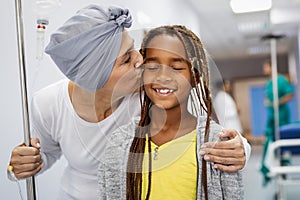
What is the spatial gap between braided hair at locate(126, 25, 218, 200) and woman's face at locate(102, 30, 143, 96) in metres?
0.02

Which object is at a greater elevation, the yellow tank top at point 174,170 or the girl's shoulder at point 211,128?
the girl's shoulder at point 211,128

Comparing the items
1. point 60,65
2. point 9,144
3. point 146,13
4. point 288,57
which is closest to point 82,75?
point 60,65

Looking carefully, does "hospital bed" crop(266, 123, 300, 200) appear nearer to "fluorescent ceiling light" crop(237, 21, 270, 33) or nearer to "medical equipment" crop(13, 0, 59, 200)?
"fluorescent ceiling light" crop(237, 21, 270, 33)

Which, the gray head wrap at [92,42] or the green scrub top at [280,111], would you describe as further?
the green scrub top at [280,111]

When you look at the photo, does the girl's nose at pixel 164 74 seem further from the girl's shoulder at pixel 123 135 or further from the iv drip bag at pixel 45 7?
the iv drip bag at pixel 45 7

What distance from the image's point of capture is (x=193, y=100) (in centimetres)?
81

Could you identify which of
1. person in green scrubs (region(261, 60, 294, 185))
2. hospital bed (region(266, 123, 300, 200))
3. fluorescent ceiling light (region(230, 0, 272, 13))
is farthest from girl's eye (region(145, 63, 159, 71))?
hospital bed (region(266, 123, 300, 200))

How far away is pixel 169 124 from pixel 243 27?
1.57 ft

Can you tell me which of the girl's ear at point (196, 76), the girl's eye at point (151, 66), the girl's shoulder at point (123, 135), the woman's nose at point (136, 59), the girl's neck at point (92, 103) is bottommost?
the girl's shoulder at point (123, 135)

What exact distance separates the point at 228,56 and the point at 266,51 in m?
0.47

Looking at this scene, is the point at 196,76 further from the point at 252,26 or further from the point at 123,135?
the point at 252,26

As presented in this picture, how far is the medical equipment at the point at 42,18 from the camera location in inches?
37.5

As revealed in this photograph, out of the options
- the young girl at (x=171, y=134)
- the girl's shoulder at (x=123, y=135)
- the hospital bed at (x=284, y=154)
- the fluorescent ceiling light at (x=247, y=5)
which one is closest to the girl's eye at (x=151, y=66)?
the young girl at (x=171, y=134)

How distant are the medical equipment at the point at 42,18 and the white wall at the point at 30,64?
0.02m
